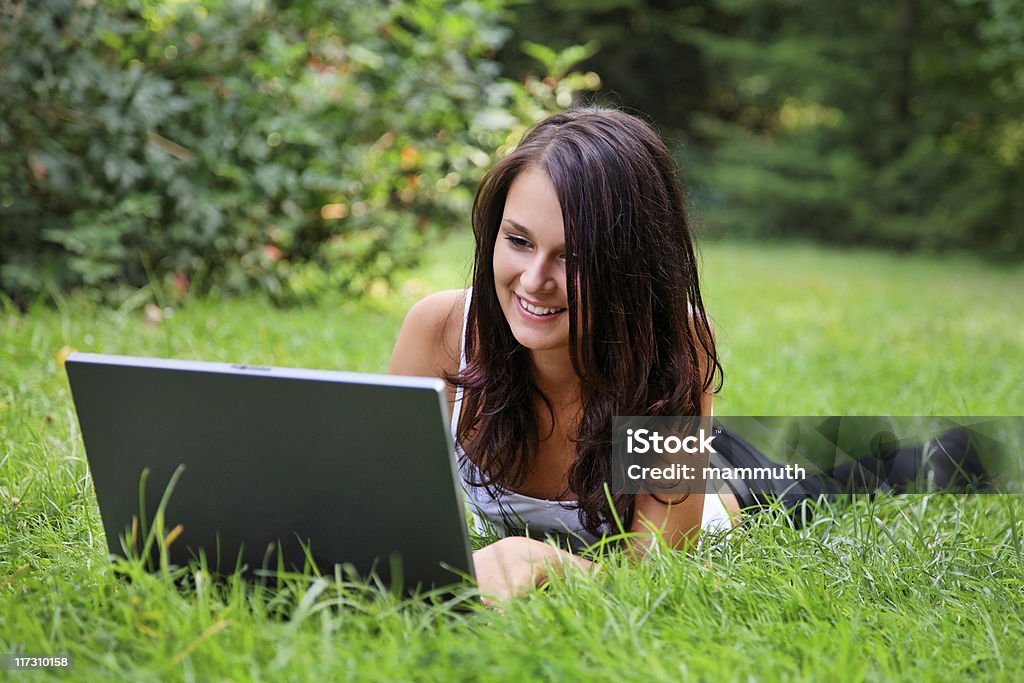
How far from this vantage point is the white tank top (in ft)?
7.03

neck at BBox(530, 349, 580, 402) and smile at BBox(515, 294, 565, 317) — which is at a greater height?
smile at BBox(515, 294, 565, 317)

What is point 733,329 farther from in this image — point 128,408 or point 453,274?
point 128,408

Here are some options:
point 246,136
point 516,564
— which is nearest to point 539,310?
point 516,564

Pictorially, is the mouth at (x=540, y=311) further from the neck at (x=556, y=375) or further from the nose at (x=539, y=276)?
the neck at (x=556, y=375)

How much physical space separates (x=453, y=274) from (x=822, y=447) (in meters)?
3.62

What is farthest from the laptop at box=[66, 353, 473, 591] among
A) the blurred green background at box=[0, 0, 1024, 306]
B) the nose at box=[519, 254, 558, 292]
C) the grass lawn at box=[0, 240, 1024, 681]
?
the blurred green background at box=[0, 0, 1024, 306]

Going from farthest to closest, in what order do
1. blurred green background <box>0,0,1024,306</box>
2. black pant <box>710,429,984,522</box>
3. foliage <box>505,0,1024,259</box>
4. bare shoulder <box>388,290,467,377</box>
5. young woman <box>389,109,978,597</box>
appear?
foliage <box>505,0,1024,259</box> < blurred green background <box>0,0,1024,306</box> < black pant <box>710,429,984,522</box> < bare shoulder <box>388,290,467,377</box> < young woman <box>389,109,978,597</box>

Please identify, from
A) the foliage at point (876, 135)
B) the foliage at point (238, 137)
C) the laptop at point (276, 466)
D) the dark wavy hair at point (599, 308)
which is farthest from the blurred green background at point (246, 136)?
the foliage at point (876, 135)

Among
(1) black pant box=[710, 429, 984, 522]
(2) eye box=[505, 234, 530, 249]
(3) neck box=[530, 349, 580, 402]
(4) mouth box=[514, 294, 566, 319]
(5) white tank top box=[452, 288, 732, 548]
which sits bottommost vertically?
(1) black pant box=[710, 429, 984, 522]

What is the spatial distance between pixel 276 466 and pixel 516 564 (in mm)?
491

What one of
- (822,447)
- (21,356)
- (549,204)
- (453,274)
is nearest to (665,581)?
(549,204)

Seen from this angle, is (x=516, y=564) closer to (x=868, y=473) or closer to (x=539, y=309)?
(x=539, y=309)

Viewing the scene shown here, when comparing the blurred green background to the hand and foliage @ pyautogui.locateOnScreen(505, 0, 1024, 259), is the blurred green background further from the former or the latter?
foliage @ pyautogui.locateOnScreen(505, 0, 1024, 259)

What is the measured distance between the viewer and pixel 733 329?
5.07 m
